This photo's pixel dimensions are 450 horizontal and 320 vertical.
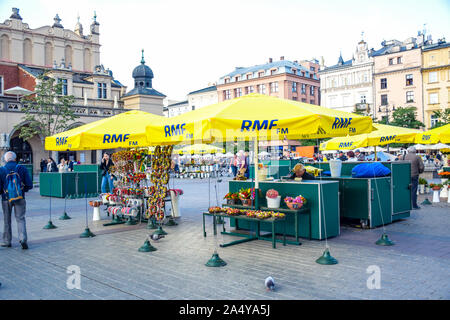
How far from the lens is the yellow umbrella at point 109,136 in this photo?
9.81 meters

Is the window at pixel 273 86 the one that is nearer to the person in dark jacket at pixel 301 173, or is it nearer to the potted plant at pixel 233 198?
the person in dark jacket at pixel 301 173

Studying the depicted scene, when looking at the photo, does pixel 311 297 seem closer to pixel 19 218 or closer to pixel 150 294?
pixel 150 294

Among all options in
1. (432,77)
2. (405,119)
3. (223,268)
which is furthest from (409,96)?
(223,268)

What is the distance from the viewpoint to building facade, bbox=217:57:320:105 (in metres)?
76.7

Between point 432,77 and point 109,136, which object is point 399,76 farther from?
point 109,136

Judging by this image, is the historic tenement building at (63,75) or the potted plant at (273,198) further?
the historic tenement building at (63,75)

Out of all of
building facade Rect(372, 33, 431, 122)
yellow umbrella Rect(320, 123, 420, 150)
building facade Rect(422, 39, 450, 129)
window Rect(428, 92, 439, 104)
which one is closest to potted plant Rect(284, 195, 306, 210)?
yellow umbrella Rect(320, 123, 420, 150)

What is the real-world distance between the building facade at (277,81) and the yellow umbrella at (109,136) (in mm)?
65744

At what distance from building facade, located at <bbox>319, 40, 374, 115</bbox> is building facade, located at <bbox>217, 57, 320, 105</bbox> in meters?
3.84

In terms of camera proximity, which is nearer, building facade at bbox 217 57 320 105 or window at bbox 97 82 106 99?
window at bbox 97 82 106 99

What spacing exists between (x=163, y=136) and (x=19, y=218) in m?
3.52

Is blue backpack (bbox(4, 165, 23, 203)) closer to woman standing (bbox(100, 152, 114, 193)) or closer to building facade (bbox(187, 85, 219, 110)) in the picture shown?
woman standing (bbox(100, 152, 114, 193))

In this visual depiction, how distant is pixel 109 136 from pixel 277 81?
70218 mm

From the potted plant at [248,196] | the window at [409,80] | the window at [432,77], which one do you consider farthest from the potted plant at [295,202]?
the window at [409,80]
